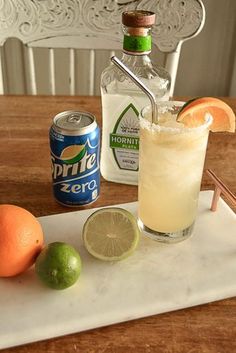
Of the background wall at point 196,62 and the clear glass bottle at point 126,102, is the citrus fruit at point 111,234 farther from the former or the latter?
the background wall at point 196,62

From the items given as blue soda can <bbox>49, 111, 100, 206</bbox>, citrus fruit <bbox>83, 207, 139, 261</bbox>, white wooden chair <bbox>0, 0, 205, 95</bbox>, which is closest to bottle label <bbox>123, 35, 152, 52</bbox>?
blue soda can <bbox>49, 111, 100, 206</bbox>

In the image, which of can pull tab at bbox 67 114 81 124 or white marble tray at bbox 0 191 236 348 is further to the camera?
can pull tab at bbox 67 114 81 124

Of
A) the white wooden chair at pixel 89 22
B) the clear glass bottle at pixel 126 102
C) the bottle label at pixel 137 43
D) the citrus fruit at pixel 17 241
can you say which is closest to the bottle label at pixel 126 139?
the clear glass bottle at pixel 126 102

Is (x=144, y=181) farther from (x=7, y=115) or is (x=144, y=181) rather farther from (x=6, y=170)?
(x=7, y=115)

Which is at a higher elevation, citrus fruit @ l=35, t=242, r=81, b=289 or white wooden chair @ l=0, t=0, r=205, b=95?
white wooden chair @ l=0, t=0, r=205, b=95

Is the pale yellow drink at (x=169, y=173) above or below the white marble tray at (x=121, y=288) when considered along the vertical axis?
above

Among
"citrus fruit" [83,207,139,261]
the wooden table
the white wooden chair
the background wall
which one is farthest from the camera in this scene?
the background wall

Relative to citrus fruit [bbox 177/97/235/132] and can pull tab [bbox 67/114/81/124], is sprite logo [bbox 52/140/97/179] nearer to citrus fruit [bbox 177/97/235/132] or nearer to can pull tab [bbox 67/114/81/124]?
can pull tab [bbox 67/114/81/124]

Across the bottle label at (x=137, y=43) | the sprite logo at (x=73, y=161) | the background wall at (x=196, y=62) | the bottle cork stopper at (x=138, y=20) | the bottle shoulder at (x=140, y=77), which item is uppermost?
the bottle cork stopper at (x=138, y=20)
